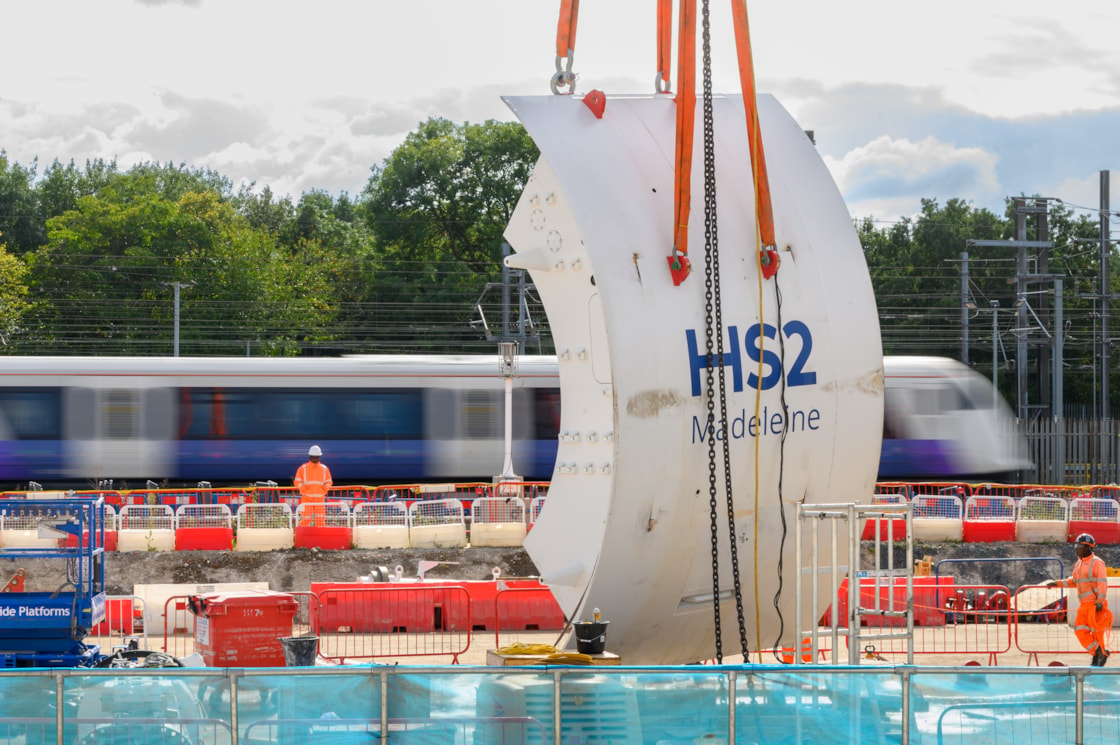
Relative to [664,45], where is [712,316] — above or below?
below

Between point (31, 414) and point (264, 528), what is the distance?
9251mm

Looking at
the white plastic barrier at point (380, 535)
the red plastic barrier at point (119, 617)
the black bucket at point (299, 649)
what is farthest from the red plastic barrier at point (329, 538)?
the black bucket at point (299, 649)

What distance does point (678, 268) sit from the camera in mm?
9117

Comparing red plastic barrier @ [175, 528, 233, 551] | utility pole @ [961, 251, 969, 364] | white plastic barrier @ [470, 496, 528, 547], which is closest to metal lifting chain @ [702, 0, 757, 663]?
white plastic barrier @ [470, 496, 528, 547]

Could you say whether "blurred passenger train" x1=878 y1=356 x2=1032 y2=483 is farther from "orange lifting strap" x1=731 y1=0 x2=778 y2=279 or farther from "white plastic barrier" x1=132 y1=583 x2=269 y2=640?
"orange lifting strap" x1=731 y1=0 x2=778 y2=279

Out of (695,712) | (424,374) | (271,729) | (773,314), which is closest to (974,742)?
(695,712)

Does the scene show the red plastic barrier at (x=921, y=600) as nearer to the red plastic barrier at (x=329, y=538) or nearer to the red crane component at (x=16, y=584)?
the red plastic barrier at (x=329, y=538)

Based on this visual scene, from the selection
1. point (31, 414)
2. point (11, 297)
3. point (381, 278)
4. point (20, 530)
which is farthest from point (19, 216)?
point (20, 530)

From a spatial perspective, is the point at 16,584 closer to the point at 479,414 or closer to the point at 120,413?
the point at 120,413

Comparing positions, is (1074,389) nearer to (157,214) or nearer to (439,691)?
(157,214)

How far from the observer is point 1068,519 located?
74.5ft

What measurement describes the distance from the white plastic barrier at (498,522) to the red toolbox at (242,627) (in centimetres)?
950

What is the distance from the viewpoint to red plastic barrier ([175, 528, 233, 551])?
66.9 feet

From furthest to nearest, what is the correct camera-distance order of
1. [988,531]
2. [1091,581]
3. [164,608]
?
[988,531]
[164,608]
[1091,581]
